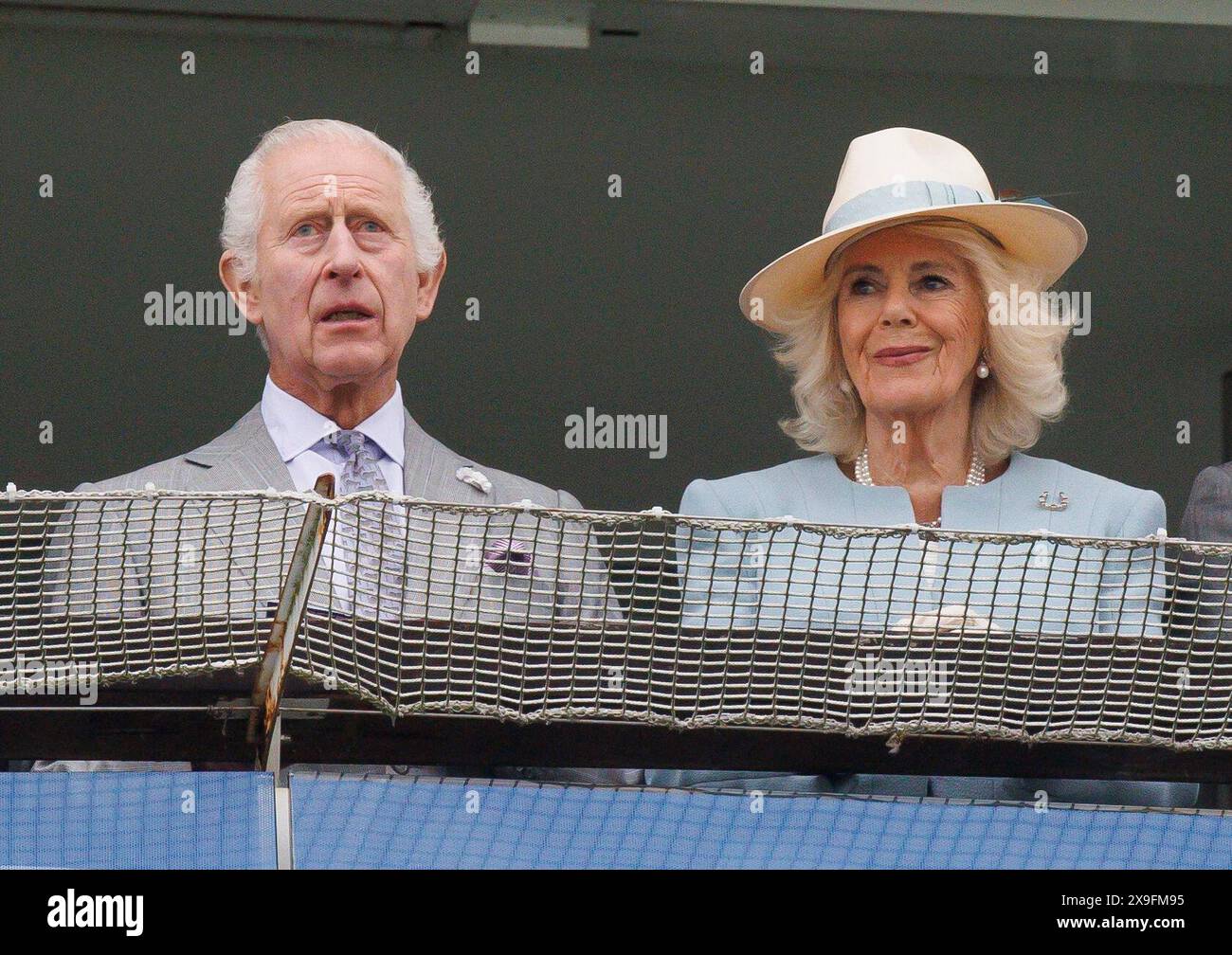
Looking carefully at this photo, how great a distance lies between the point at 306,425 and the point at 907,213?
100 cm

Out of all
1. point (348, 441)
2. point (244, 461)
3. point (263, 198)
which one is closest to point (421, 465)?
point (348, 441)

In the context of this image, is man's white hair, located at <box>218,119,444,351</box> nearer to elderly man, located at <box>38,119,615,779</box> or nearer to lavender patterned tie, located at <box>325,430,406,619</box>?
elderly man, located at <box>38,119,615,779</box>

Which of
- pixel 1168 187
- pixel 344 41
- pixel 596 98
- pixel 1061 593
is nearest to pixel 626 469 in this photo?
pixel 596 98

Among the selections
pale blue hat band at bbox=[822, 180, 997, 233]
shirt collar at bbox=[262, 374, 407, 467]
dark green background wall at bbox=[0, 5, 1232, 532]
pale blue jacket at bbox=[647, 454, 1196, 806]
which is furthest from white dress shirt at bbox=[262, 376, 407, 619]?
pale blue jacket at bbox=[647, 454, 1196, 806]

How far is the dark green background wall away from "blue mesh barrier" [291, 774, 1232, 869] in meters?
2.25

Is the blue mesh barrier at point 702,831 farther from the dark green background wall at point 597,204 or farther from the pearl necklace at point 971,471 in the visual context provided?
the dark green background wall at point 597,204

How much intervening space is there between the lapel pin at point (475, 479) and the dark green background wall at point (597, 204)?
0.75 meters

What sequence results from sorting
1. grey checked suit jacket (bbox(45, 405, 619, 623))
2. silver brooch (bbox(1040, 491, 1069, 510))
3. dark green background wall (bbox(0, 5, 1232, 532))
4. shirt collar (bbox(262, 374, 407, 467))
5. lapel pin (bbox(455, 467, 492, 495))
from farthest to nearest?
dark green background wall (bbox(0, 5, 1232, 532)) < shirt collar (bbox(262, 374, 407, 467)) < lapel pin (bbox(455, 467, 492, 495)) < silver brooch (bbox(1040, 491, 1069, 510)) < grey checked suit jacket (bbox(45, 405, 619, 623))

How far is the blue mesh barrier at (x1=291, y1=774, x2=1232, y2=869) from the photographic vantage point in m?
1.66

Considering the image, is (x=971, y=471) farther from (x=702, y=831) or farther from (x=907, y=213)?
(x=702, y=831)

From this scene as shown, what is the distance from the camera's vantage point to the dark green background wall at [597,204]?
12.5 ft

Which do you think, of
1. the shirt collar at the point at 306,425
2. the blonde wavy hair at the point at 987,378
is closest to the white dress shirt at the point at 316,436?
the shirt collar at the point at 306,425

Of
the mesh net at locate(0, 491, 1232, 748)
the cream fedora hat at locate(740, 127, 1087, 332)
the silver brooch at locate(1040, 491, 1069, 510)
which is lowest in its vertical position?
the mesh net at locate(0, 491, 1232, 748)

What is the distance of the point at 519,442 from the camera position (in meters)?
3.95
